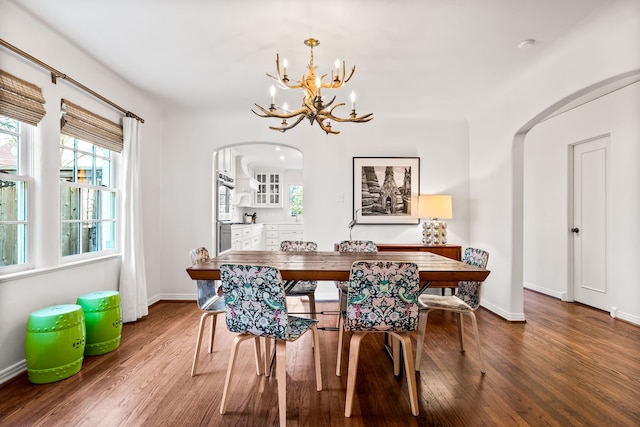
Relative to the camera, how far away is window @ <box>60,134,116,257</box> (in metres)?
2.97

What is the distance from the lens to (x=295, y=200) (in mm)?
9555

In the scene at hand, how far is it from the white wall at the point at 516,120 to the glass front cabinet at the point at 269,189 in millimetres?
5623

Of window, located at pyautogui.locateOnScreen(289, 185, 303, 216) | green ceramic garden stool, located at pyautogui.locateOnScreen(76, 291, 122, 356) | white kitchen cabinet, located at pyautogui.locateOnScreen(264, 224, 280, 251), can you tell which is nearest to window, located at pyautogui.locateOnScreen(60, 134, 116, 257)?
green ceramic garden stool, located at pyautogui.locateOnScreen(76, 291, 122, 356)

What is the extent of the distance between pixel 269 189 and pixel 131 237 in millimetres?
5777

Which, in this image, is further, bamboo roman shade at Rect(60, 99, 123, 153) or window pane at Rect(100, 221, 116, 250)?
window pane at Rect(100, 221, 116, 250)

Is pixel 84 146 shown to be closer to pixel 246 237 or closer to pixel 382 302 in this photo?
pixel 382 302

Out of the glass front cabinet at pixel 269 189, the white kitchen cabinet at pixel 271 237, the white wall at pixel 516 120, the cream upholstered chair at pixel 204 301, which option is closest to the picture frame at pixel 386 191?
the white wall at pixel 516 120

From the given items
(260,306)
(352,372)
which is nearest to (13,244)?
(260,306)

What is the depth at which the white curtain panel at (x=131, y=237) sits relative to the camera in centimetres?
353

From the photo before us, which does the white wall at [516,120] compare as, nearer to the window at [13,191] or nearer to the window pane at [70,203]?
the window at [13,191]

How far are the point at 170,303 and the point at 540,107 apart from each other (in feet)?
15.7

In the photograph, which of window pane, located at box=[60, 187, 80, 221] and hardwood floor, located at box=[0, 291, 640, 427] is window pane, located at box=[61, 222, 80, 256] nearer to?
window pane, located at box=[60, 187, 80, 221]

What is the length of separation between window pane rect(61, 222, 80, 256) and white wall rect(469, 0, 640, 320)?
4409mm

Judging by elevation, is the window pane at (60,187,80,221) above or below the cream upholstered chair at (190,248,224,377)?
above
